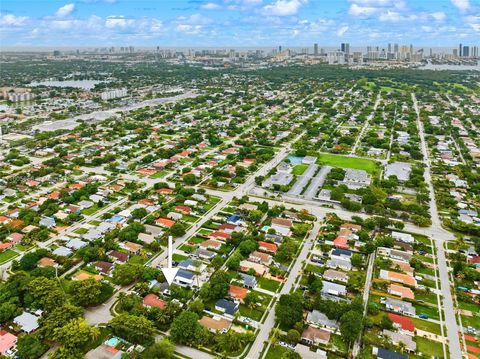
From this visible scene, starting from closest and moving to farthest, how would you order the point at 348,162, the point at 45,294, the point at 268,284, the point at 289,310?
the point at 289,310 → the point at 45,294 → the point at 268,284 → the point at 348,162

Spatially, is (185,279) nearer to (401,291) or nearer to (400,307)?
(400,307)

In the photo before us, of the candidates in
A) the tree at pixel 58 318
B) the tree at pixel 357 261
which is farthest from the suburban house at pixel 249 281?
the tree at pixel 58 318

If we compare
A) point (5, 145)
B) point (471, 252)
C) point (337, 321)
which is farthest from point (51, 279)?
point (5, 145)

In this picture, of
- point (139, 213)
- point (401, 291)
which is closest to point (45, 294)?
point (139, 213)

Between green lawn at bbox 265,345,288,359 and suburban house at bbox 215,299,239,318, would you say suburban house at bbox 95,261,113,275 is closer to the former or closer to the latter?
suburban house at bbox 215,299,239,318

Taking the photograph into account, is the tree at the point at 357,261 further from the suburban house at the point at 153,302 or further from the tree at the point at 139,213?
the tree at the point at 139,213

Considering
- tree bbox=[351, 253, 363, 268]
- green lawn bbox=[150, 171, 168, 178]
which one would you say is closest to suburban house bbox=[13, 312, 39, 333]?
tree bbox=[351, 253, 363, 268]
